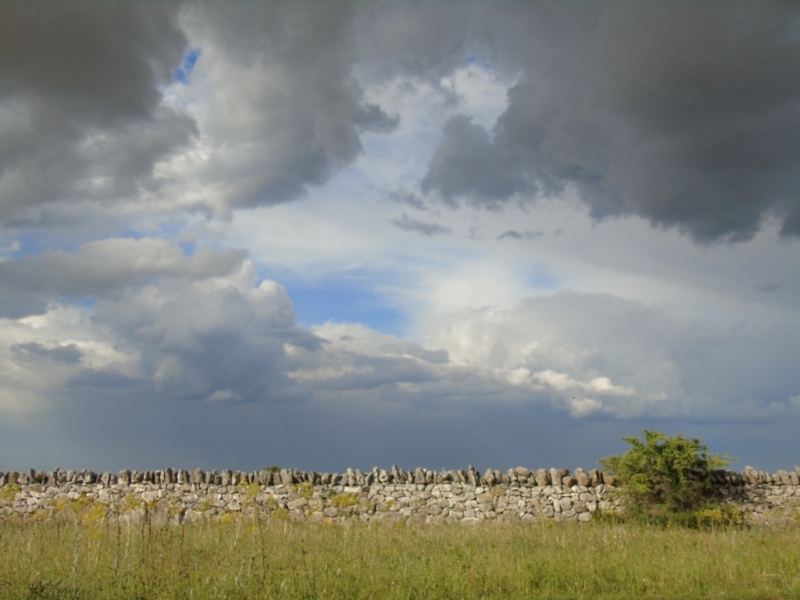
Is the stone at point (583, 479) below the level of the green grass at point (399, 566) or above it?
above

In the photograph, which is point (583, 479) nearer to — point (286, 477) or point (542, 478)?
point (542, 478)

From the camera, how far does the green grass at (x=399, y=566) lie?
30.3ft

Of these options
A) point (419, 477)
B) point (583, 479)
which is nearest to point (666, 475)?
point (583, 479)

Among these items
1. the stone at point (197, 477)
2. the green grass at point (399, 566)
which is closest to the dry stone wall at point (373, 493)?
the stone at point (197, 477)

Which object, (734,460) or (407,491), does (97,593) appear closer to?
(407,491)

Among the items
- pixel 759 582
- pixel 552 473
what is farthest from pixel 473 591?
pixel 552 473

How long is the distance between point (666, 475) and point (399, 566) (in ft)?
38.6

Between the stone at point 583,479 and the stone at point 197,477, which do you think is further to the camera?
the stone at point 583,479

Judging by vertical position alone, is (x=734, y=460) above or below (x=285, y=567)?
above

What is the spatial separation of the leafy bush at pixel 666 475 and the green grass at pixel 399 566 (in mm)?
5070

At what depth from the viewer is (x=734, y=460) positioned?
64.6ft

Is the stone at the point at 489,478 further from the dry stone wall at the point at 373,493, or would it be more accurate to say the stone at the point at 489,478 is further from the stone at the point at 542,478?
the stone at the point at 542,478

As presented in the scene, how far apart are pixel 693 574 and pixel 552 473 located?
31.8 ft

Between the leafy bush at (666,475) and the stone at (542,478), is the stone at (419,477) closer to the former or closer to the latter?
the stone at (542,478)
